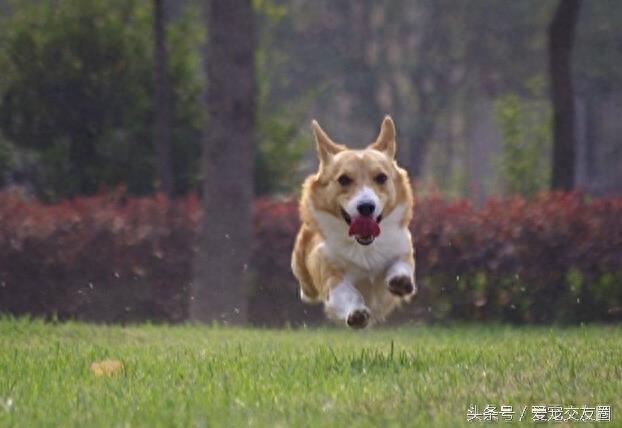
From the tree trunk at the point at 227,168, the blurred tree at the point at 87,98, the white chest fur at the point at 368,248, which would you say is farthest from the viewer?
the blurred tree at the point at 87,98

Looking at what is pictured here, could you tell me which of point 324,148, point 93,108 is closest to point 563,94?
point 93,108

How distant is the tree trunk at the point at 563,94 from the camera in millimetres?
17797

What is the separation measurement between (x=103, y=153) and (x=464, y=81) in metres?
27.4

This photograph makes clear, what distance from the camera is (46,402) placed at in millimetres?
6660

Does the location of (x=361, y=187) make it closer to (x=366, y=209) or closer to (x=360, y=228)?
(x=366, y=209)

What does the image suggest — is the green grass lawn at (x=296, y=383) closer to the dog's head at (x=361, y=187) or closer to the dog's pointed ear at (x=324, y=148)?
the dog's head at (x=361, y=187)

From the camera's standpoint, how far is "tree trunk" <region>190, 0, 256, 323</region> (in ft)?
46.2

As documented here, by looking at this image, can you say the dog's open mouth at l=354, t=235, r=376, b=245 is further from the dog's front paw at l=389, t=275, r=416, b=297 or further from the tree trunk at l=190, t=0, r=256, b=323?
the tree trunk at l=190, t=0, r=256, b=323

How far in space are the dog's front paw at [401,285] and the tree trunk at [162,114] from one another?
10.0m

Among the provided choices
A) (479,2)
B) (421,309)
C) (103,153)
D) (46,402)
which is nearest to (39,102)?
(103,153)

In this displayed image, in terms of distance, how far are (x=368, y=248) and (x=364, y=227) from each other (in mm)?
331

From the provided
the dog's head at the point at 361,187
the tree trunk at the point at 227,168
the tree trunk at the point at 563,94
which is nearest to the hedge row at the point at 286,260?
the tree trunk at the point at 227,168

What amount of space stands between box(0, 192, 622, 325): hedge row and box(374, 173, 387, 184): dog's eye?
653 centimetres

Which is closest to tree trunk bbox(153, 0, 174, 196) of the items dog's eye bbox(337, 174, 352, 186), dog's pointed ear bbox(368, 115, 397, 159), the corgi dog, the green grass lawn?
the green grass lawn
